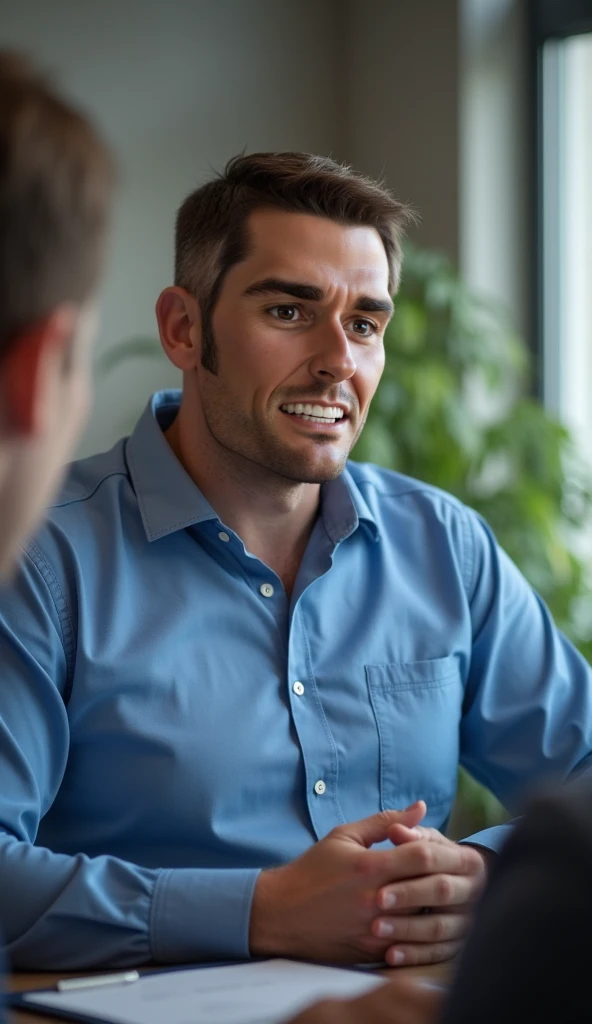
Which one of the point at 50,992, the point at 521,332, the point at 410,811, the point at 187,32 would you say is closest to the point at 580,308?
the point at 521,332

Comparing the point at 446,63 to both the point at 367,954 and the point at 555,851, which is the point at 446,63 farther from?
the point at 555,851

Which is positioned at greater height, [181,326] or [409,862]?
[181,326]

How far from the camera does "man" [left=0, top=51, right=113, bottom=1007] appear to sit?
0.75m

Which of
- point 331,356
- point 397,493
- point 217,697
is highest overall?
point 331,356

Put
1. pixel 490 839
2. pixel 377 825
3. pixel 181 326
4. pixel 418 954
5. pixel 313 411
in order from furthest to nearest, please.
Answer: pixel 181 326
pixel 313 411
pixel 490 839
pixel 377 825
pixel 418 954

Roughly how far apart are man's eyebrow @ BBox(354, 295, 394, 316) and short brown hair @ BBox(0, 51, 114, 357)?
3.28 ft

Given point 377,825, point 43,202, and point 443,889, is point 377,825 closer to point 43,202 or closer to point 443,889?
point 443,889

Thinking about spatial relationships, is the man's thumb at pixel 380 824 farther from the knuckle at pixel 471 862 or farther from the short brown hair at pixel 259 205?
the short brown hair at pixel 259 205

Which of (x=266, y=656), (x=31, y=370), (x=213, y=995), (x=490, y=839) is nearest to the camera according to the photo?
(x=31, y=370)

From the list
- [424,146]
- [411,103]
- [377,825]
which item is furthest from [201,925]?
[411,103]

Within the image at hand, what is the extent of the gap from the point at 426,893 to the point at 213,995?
11.3 inches

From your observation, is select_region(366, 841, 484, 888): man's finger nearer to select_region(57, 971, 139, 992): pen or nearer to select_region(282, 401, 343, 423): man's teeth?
select_region(57, 971, 139, 992): pen

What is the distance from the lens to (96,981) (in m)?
1.21

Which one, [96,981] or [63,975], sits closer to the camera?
[96,981]
